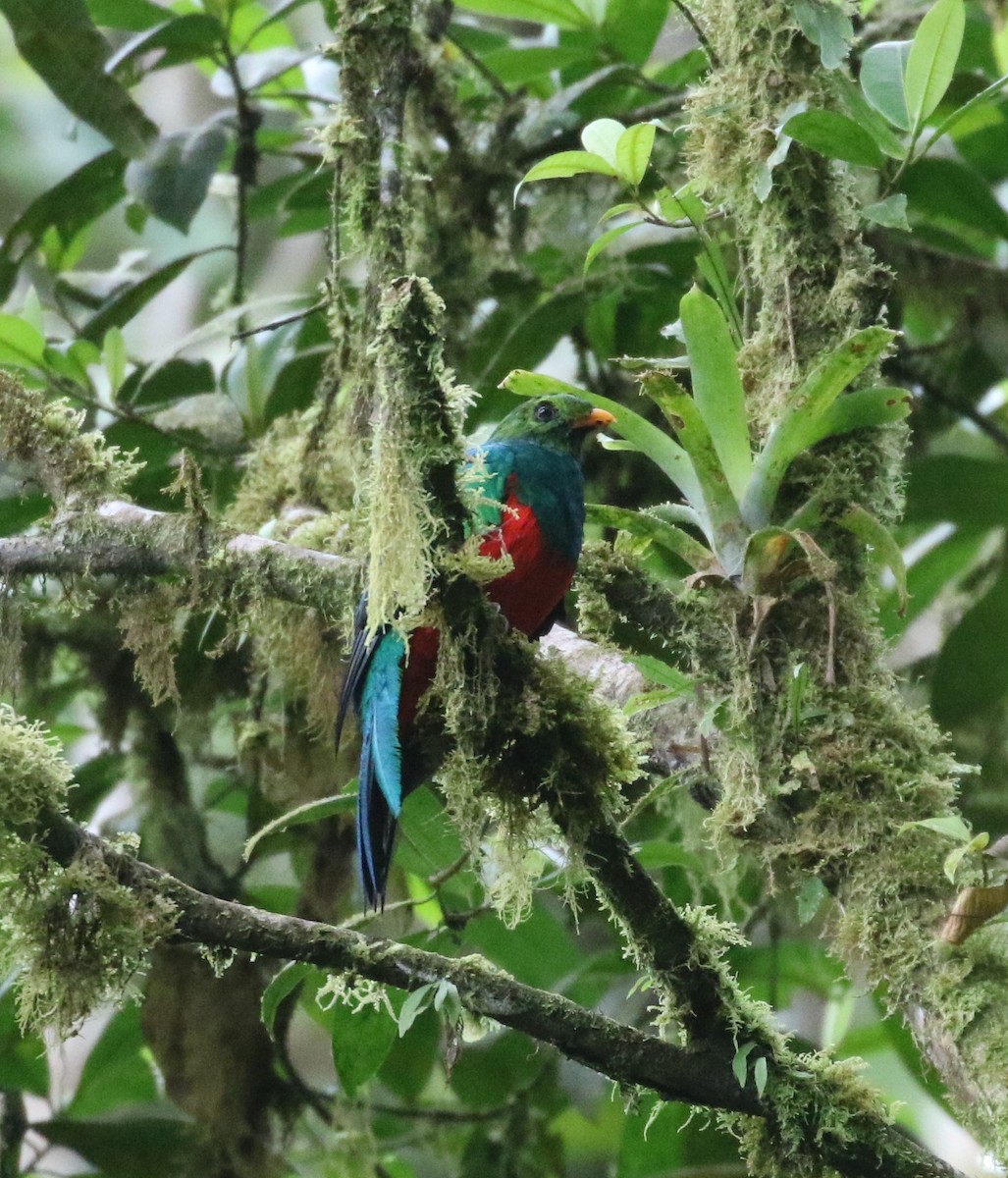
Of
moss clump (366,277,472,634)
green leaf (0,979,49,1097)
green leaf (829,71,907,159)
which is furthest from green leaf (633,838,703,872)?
green leaf (0,979,49,1097)

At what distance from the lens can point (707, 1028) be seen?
1.89 meters

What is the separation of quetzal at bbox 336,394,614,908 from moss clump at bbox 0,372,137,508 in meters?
0.67

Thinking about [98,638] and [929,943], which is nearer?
[929,943]

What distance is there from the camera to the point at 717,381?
221 cm

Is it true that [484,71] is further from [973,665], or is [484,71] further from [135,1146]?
[135,1146]

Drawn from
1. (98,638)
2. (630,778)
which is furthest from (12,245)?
(630,778)

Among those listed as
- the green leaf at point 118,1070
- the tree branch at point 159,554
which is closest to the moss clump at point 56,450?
the tree branch at point 159,554

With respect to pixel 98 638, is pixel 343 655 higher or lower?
higher

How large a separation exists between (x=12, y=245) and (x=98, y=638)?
1.13 m

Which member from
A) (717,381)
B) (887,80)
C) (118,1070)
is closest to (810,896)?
(717,381)

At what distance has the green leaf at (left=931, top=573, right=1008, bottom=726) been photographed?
11.0ft

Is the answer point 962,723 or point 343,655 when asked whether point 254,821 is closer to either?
point 343,655

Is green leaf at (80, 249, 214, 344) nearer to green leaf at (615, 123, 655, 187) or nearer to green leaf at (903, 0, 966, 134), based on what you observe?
green leaf at (615, 123, 655, 187)

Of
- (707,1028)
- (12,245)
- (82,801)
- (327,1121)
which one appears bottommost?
(327,1121)
